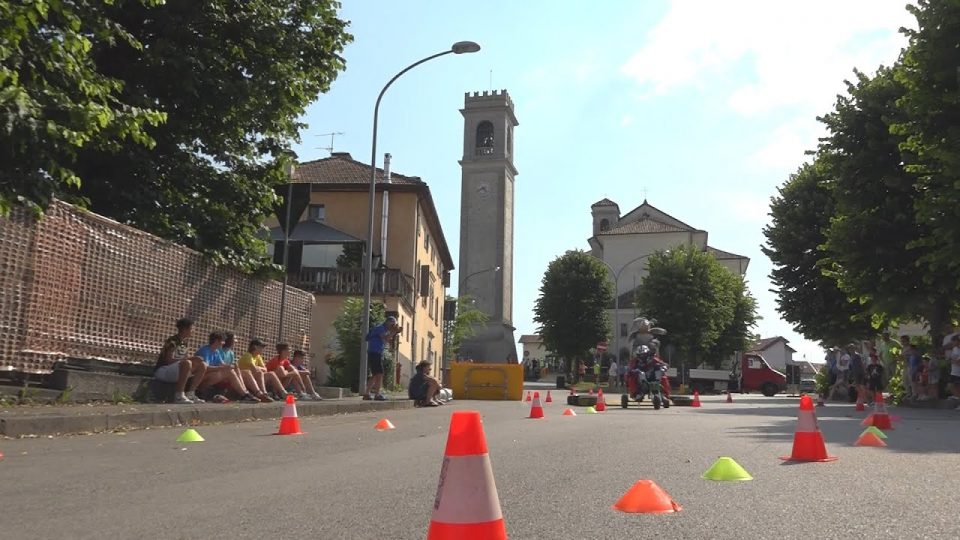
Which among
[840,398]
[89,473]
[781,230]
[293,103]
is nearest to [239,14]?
[293,103]

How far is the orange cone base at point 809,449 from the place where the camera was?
6824 mm

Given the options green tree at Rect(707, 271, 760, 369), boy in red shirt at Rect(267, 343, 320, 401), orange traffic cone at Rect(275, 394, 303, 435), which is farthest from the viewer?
green tree at Rect(707, 271, 760, 369)

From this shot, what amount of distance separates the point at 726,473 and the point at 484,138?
3198 inches

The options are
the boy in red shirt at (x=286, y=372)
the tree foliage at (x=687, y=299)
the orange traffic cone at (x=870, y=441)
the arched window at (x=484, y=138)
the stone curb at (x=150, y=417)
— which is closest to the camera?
the stone curb at (x=150, y=417)

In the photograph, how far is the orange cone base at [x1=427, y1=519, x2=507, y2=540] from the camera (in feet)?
9.72

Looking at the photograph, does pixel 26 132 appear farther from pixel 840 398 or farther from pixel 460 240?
pixel 460 240

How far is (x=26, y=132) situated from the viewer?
9.13 metres

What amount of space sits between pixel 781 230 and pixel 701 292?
2258 centimetres

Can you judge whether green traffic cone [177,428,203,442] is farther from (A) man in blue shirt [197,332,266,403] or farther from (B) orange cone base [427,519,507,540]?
(B) orange cone base [427,519,507,540]

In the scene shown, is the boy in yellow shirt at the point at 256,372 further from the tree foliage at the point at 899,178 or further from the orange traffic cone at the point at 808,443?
the tree foliage at the point at 899,178

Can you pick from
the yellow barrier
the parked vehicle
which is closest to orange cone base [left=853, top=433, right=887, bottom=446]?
the yellow barrier

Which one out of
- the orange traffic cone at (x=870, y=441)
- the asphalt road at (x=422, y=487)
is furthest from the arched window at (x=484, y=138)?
A: the orange traffic cone at (x=870, y=441)

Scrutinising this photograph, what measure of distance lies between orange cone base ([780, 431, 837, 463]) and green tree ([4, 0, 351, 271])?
1085 centimetres

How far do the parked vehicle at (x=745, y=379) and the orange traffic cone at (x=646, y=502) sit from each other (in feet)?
140
